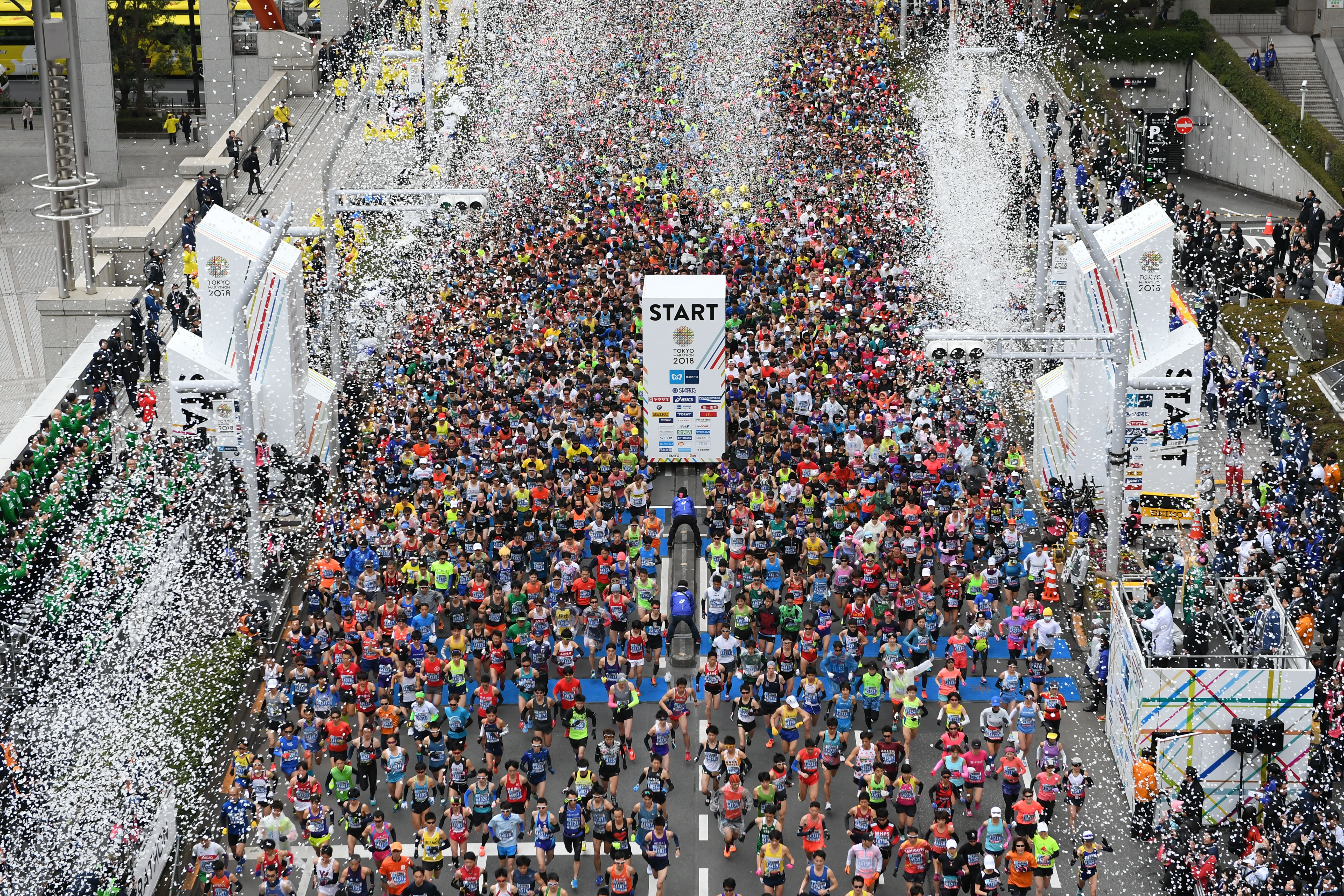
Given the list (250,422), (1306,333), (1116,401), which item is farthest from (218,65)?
(1116,401)

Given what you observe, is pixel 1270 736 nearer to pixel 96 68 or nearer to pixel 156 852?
pixel 156 852

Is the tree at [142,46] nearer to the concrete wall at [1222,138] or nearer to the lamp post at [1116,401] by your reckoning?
the concrete wall at [1222,138]

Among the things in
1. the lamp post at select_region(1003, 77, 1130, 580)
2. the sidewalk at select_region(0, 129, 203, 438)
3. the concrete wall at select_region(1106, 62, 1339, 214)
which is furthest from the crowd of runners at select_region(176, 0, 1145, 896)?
the concrete wall at select_region(1106, 62, 1339, 214)

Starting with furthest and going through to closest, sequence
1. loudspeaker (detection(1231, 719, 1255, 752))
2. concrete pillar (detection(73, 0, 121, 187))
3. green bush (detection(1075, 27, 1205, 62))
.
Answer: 1. green bush (detection(1075, 27, 1205, 62))
2. concrete pillar (detection(73, 0, 121, 187))
3. loudspeaker (detection(1231, 719, 1255, 752))

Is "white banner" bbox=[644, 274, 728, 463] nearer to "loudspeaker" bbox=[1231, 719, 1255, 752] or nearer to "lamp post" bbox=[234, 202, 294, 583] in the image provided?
"lamp post" bbox=[234, 202, 294, 583]

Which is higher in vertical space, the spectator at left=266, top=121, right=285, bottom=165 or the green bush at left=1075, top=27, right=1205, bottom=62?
the green bush at left=1075, top=27, right=1205, bottom=62
